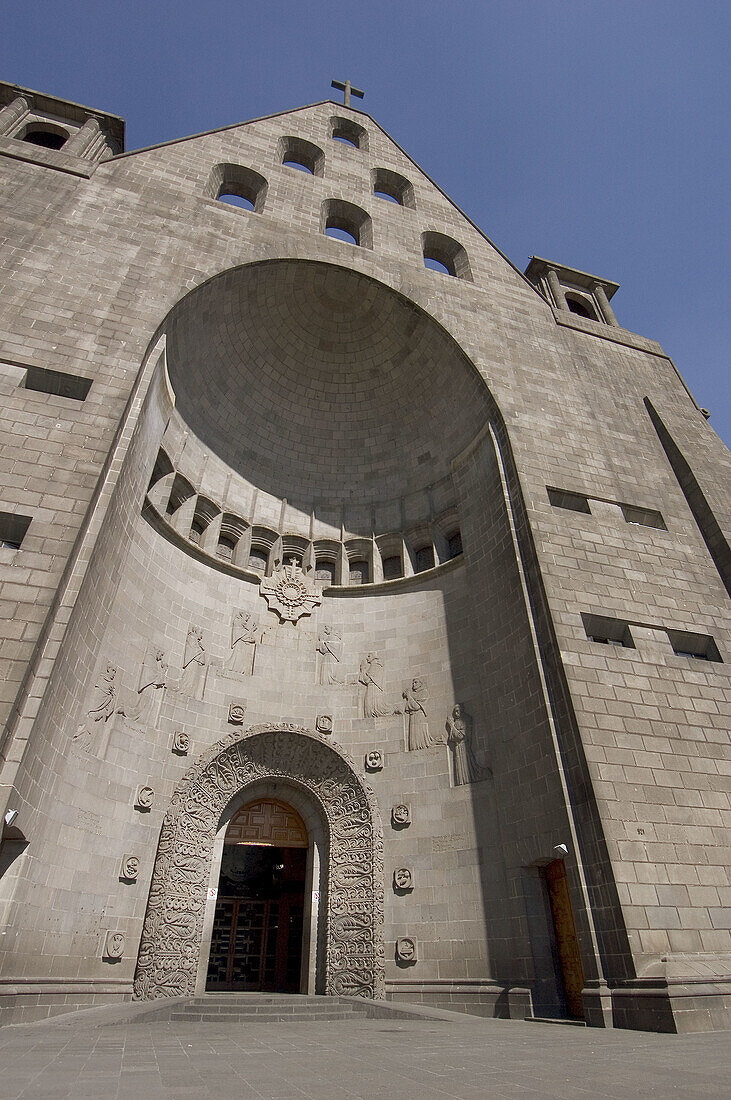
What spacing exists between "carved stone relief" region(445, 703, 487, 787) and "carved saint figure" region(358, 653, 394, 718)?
1592 millimetres

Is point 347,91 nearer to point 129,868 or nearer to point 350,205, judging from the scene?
point 350,205

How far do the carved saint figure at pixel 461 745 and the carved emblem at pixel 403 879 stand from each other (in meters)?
1.95

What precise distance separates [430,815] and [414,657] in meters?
3.60

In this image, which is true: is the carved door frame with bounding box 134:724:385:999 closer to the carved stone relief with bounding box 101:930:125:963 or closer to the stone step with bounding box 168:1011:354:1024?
the carved stone relief with bounding box 101:930:125:963

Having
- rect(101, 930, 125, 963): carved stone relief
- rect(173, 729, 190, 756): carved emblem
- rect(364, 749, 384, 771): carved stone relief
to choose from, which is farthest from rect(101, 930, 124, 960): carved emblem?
rect(364, 749, 384, 771): carved stone relief

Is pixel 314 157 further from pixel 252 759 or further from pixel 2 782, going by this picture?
pixel 2 782

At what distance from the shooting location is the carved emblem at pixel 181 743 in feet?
40.2

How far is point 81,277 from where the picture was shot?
43.5 feet

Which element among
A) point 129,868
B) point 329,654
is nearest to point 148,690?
point 129,868

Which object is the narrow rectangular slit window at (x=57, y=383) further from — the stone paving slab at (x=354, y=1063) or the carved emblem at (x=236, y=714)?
the stone paving slab at (x=354, y=1063)

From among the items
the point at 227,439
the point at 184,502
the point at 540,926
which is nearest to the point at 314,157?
the point at 227,439

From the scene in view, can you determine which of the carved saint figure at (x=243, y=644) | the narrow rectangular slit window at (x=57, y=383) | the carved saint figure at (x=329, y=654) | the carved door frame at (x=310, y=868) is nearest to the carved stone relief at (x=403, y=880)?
the carved door frame at (x=310, y=868)

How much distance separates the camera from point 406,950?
11.4 meters

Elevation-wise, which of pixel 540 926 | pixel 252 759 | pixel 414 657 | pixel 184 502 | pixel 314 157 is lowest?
pixel 540 926
